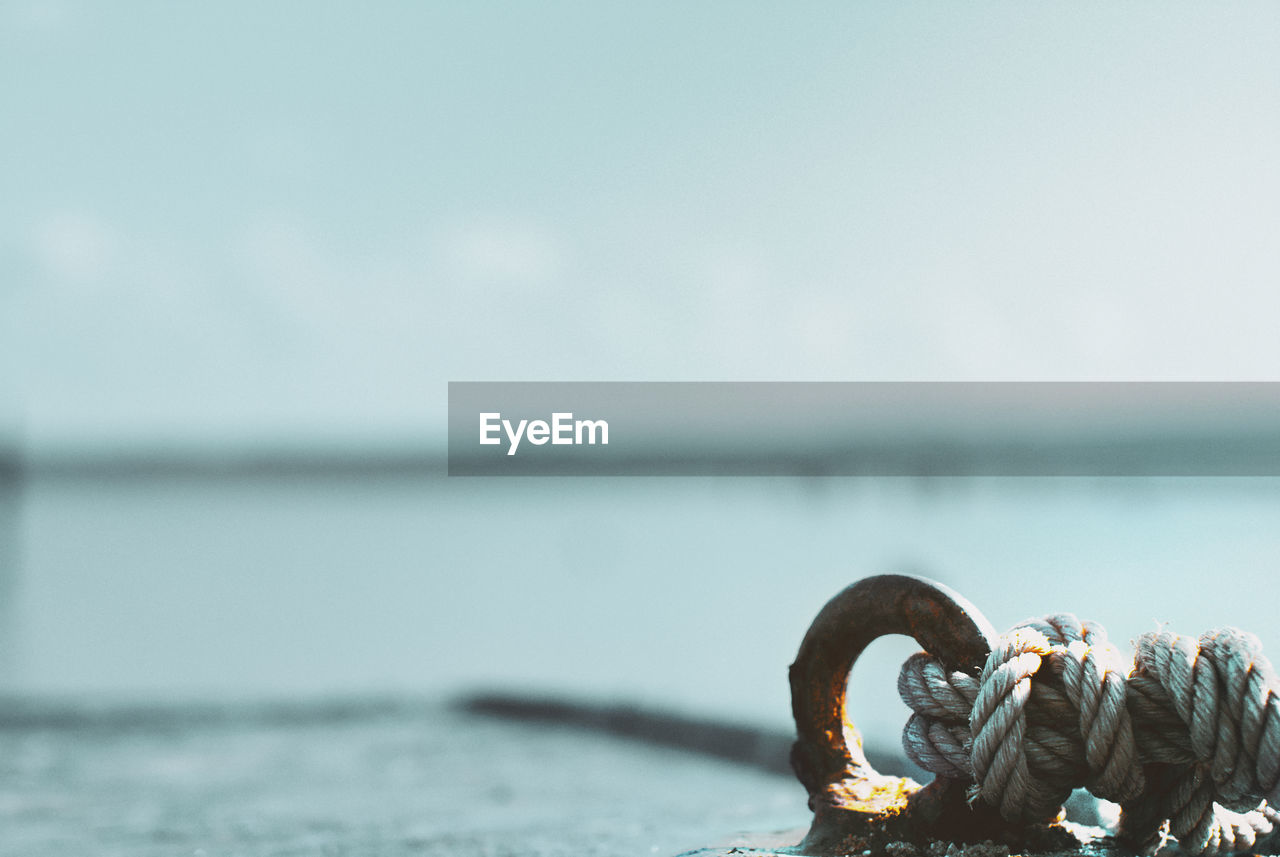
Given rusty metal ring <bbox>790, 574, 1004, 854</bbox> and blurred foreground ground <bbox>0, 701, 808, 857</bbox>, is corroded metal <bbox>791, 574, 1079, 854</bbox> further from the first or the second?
blurred foreground ground <bbox>0, 701, 808, 857</bbox>

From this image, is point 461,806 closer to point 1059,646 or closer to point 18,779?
point 18,779

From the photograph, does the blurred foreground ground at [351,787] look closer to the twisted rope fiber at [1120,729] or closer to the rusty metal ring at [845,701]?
the rusty metal ring at [845,701]

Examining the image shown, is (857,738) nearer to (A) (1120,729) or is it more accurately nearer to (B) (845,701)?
(B) (845,701)

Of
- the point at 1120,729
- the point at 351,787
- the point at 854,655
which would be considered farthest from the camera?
the point at 351,787

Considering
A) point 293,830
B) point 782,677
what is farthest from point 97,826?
point 782,677

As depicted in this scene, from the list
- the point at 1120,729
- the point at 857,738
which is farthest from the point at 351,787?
the point at 1120,729

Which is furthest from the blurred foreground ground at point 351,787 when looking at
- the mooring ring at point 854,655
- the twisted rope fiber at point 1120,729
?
the twisted rope fiber at point 1120,729
